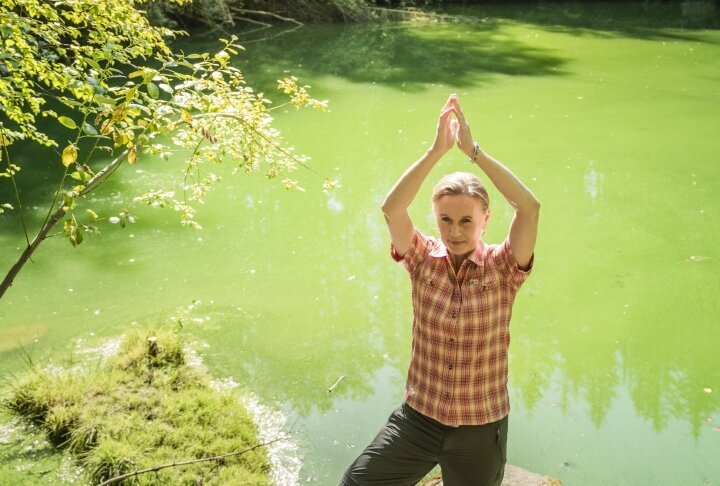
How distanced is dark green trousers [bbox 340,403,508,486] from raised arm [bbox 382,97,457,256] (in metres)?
0.39

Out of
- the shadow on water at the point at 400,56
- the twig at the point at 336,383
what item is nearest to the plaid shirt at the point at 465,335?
the twig at the point at 336,383

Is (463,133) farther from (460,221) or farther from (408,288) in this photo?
(408,288)

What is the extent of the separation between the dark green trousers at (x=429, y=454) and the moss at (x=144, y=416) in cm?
97

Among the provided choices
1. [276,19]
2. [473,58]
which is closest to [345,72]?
[473,58]

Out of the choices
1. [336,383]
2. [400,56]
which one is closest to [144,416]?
[336,383]

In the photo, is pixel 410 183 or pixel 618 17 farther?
pixel 618 17

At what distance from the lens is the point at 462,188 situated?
165cm

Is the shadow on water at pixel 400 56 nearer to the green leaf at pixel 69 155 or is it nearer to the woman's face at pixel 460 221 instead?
the green leaf at pixel 69 155

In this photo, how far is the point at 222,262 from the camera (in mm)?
4387

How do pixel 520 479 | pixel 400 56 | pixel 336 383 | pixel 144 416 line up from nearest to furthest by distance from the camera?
1. pixel 520 479
2. pixel 144 416
3. pixel 336 383
4. pixel 400 56

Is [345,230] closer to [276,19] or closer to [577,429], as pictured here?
[577,429]

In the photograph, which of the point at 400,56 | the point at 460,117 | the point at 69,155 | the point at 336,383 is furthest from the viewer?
the point at 400,56

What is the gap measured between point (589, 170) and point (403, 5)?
9596mm

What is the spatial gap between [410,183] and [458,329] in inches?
13.4
